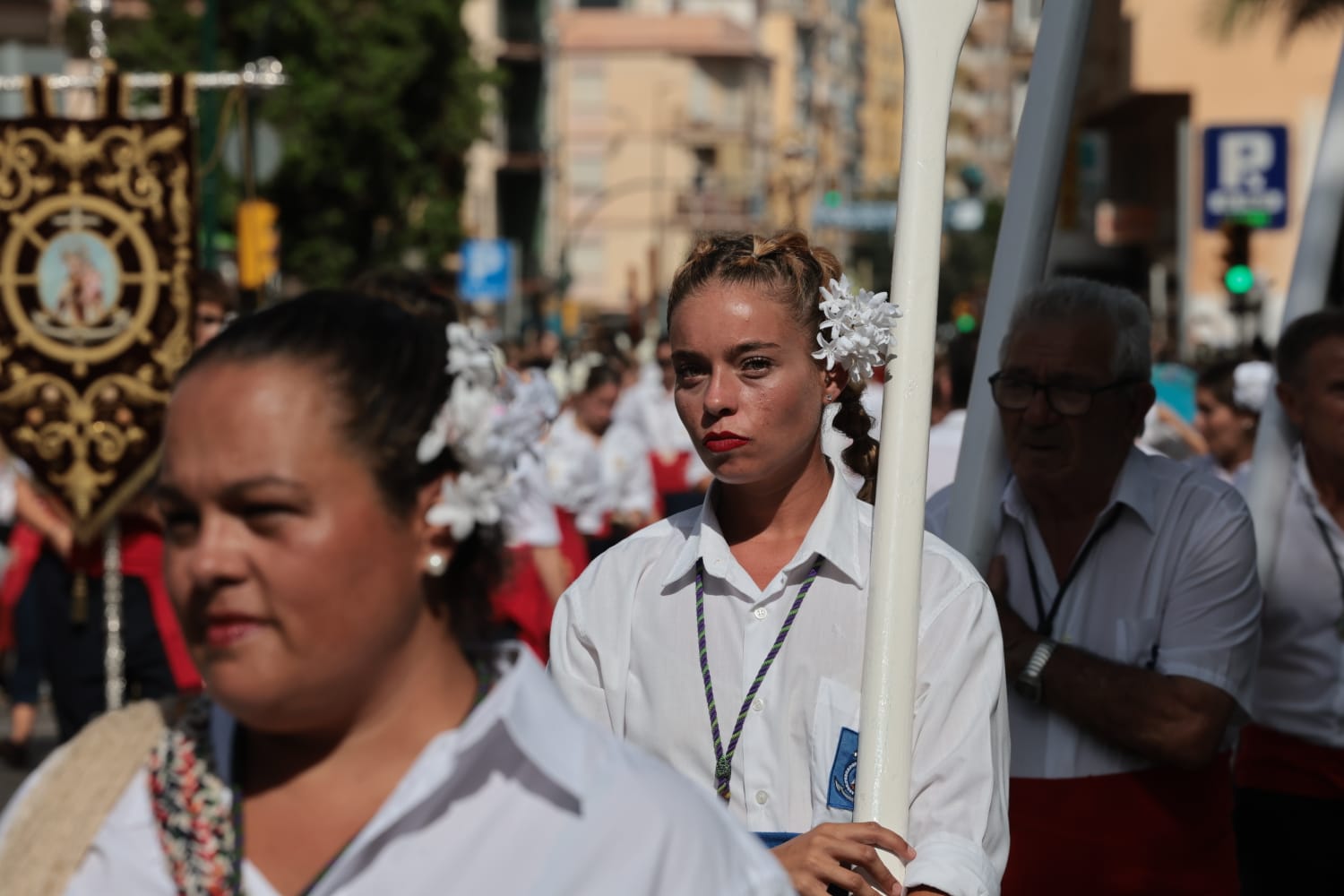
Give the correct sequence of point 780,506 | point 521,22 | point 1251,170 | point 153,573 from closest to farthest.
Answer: point 780,506
point 153,573
point 1251,170
point 521,22

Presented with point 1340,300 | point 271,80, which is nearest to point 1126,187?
point 1340,300

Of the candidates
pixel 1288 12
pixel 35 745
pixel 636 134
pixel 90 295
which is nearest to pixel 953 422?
pixel 90 295

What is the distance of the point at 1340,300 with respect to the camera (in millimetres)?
15789

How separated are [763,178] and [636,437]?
7989 cm

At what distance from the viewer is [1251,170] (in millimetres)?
18719

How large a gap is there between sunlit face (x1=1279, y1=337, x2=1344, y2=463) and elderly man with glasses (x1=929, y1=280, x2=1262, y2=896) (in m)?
0.80

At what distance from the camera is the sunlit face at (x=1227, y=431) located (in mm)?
10625

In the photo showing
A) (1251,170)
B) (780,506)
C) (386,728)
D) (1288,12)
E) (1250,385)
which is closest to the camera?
(386,728)

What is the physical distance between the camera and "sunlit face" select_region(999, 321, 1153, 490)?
4.51 metres

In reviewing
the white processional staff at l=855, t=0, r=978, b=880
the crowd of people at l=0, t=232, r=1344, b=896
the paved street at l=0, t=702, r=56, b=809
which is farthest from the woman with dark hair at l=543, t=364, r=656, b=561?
the white processional staff at l=855, t=0, r=978, b=880

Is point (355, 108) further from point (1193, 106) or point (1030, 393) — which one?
point (1030, 393)

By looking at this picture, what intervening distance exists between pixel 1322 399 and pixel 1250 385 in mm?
5087

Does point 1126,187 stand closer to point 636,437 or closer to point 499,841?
point 636,437

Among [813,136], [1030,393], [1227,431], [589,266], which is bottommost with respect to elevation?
[589,266]
